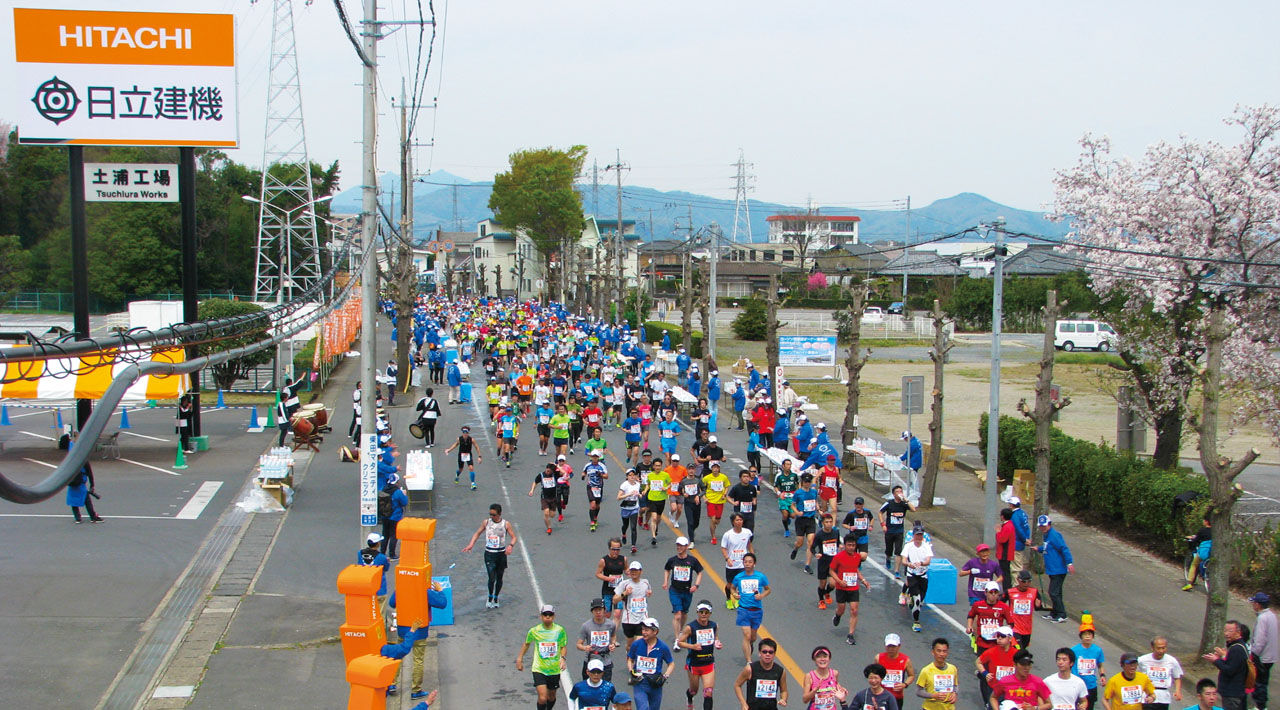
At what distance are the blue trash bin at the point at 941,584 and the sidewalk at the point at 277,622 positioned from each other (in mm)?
6765

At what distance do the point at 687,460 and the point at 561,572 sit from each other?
9.18 metres

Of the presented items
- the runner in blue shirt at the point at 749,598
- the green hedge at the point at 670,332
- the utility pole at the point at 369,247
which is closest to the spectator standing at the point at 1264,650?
the runner in blue shirt at the point at 749,598

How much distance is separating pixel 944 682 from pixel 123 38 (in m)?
20.8

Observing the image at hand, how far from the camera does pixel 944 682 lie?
8836 millimetres

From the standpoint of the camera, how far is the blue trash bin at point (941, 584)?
13.8 m

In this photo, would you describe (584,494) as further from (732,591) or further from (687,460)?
(732,591)

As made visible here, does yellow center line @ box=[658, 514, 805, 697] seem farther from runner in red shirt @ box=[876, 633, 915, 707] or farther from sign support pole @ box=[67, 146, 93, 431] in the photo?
sign support pole @ box=[67, 146, 93, 431]

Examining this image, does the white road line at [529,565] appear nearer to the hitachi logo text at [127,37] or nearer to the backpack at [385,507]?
the backpack at [385,507]

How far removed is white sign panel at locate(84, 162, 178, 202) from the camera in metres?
22.6

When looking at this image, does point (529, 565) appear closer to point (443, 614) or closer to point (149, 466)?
point (443, 614)

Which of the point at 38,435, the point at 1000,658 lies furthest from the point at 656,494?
the point at 38,435

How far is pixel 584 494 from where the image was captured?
805 inches

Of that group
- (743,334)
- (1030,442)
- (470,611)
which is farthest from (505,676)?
(743,334)

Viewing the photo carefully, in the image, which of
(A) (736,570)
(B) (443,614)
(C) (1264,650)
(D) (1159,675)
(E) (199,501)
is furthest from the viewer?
(E) (199,501)
